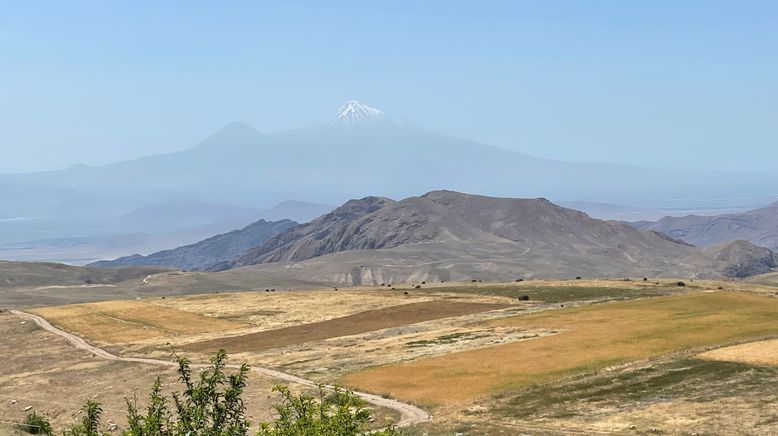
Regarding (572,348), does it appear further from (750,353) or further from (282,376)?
(282,376)

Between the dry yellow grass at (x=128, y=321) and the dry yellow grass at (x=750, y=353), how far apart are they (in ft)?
205

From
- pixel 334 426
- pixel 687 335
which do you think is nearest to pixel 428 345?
pixel 687 335

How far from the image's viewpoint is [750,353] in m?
59.3

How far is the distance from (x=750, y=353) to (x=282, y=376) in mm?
36646

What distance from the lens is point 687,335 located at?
70.1 metres

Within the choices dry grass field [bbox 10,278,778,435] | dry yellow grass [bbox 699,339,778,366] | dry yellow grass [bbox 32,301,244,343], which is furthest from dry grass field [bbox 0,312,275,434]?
dry yellow grass [bbox 699,339,778,366]

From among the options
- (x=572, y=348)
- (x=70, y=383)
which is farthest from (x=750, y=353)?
(x=70, y=383)

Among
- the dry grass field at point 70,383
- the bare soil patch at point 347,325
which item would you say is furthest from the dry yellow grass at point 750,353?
the bare soil patch at point 347,325

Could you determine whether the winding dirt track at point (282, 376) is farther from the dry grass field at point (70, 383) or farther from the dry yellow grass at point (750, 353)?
the dry yellow grass at point (750, 353)

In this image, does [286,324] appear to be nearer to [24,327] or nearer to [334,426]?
[24,327]

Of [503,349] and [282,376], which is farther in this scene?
[503,349]

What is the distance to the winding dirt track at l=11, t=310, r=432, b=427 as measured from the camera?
1973 inches

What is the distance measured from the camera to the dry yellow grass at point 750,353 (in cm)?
5644

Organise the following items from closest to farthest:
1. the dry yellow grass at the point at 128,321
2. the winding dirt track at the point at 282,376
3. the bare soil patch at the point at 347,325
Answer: the winding dirt track at the point at 282,376 < the bare soil patch at the point at 347,325 < the dry yellow grass at the point at 128,321
